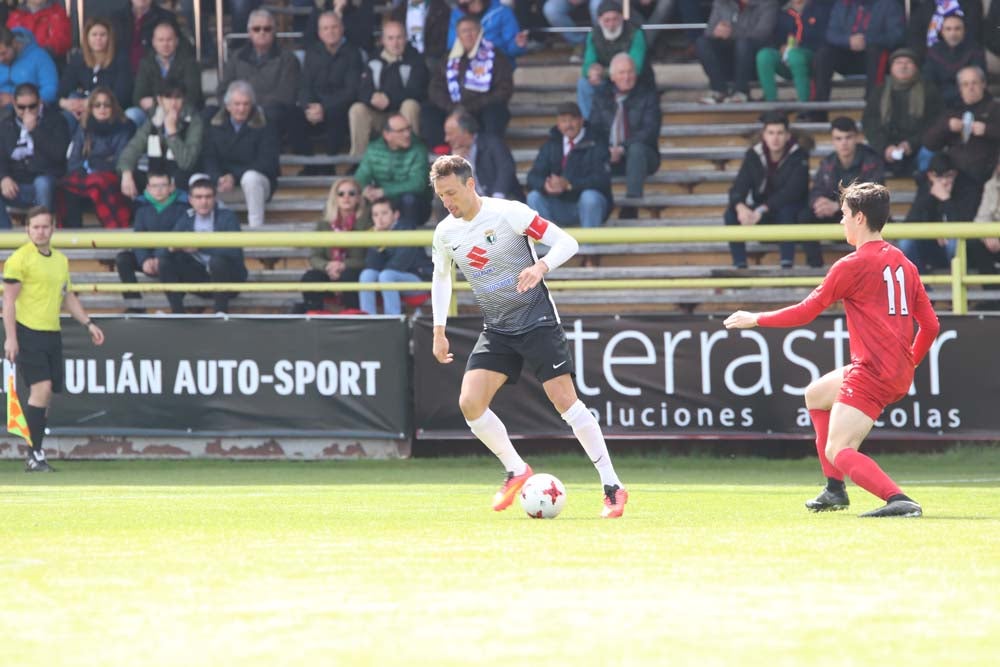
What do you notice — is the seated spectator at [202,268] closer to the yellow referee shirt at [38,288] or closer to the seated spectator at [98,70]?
the yellow referee shirt at [38,288]

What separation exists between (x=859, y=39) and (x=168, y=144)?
23.0ft

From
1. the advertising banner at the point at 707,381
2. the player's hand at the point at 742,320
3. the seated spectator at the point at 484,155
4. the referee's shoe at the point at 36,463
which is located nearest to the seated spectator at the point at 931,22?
the seated spectator at the point at 484,155

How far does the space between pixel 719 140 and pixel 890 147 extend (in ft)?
8.70

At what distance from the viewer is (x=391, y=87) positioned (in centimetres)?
1803

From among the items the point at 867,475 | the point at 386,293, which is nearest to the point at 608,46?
the point at 386,293

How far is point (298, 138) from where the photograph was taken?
1873cm

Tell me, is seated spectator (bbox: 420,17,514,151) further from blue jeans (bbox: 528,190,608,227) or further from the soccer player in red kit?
the soccer player in red kit

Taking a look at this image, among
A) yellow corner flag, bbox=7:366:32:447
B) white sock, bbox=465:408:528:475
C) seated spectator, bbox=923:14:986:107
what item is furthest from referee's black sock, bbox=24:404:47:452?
seated spectator, bbox=923:14:986:107

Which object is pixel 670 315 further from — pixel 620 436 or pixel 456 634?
Result: pixel 456 634

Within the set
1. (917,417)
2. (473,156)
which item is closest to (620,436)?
(917,417)

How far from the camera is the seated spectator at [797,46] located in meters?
17.9

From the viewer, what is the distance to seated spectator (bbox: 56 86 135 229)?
58.1 ft

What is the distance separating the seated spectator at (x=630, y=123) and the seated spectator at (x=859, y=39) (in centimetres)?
192

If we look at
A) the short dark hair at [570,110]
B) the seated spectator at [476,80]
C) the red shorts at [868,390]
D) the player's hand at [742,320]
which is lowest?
the red shorts at [868,390]
